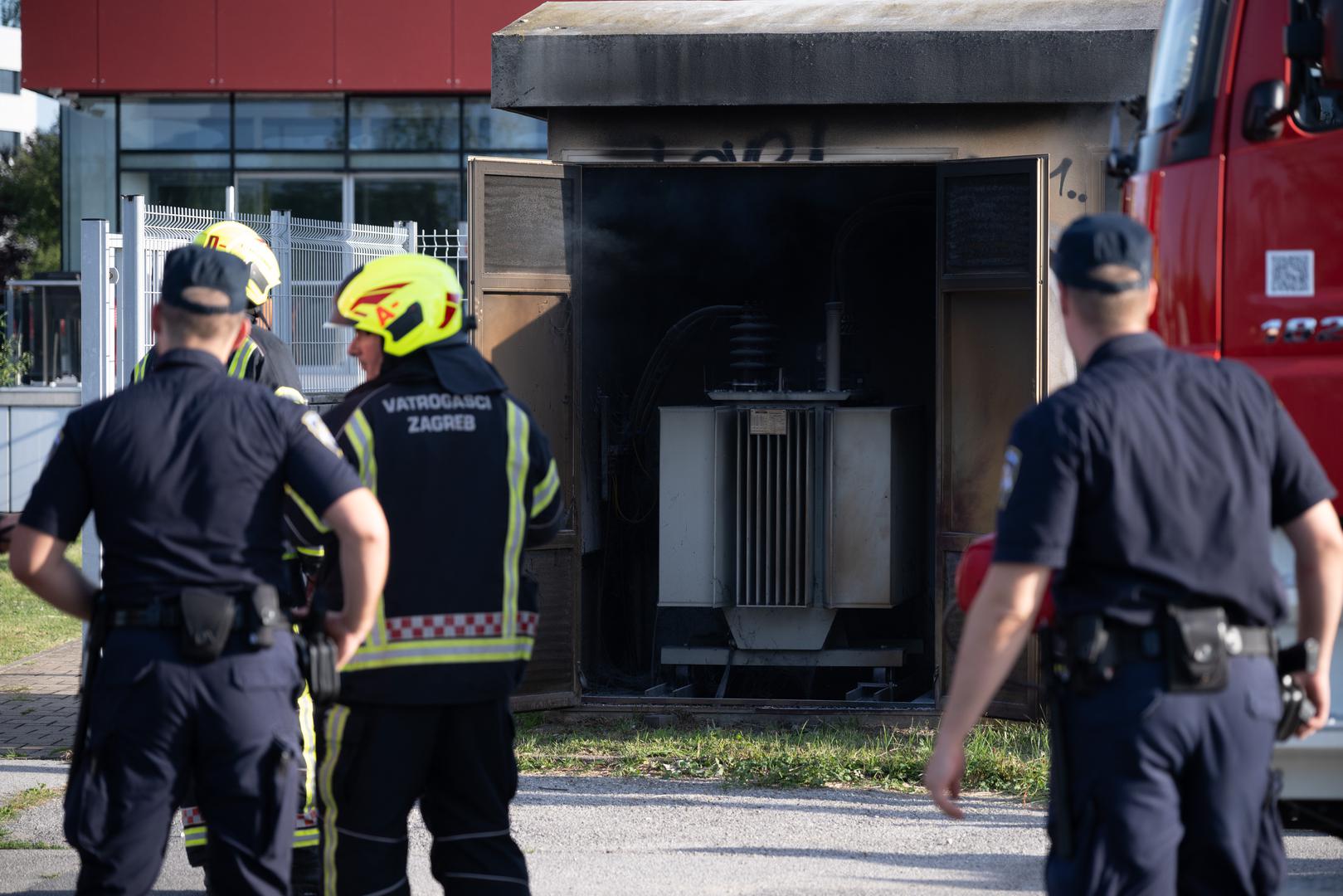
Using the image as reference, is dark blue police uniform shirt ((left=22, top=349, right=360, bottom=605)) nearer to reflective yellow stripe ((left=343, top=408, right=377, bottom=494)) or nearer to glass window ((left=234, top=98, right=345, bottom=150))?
reflective yellow stripe ((left=343, top=408, right=377, bottom=494))

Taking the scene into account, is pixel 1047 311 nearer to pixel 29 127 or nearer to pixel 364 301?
pixel 364 301

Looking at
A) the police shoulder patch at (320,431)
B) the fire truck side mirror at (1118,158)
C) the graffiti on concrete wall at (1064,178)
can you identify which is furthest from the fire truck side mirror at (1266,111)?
the graffiti on concrete wall at (1064,178)

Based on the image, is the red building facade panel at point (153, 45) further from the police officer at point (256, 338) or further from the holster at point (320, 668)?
the holster at point (320, 668)

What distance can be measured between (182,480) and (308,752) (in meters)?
1.63

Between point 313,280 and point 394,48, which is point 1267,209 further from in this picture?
point 394,48

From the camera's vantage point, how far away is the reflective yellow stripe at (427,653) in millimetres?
3893

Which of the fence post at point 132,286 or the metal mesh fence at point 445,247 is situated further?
the metal mesh fence at point 445,247

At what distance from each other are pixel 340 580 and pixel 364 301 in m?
0.69

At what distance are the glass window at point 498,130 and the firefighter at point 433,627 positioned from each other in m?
17.5

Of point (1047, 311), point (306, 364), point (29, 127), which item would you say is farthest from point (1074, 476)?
point (29, 127)

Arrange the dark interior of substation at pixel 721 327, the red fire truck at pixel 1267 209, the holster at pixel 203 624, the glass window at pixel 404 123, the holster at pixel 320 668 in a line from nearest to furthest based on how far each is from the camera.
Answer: the holster at pixel 203 624 → the holster at pixel 320 668 → the red fire truck at pixel 1267 209 → the dark interior of substation at pixel 721 327 → the glass window at pixel 404 123

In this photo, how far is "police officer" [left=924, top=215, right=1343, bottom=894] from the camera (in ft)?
9.96

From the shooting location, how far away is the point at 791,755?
6.79 meters

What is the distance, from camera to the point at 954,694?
10.2 ft
